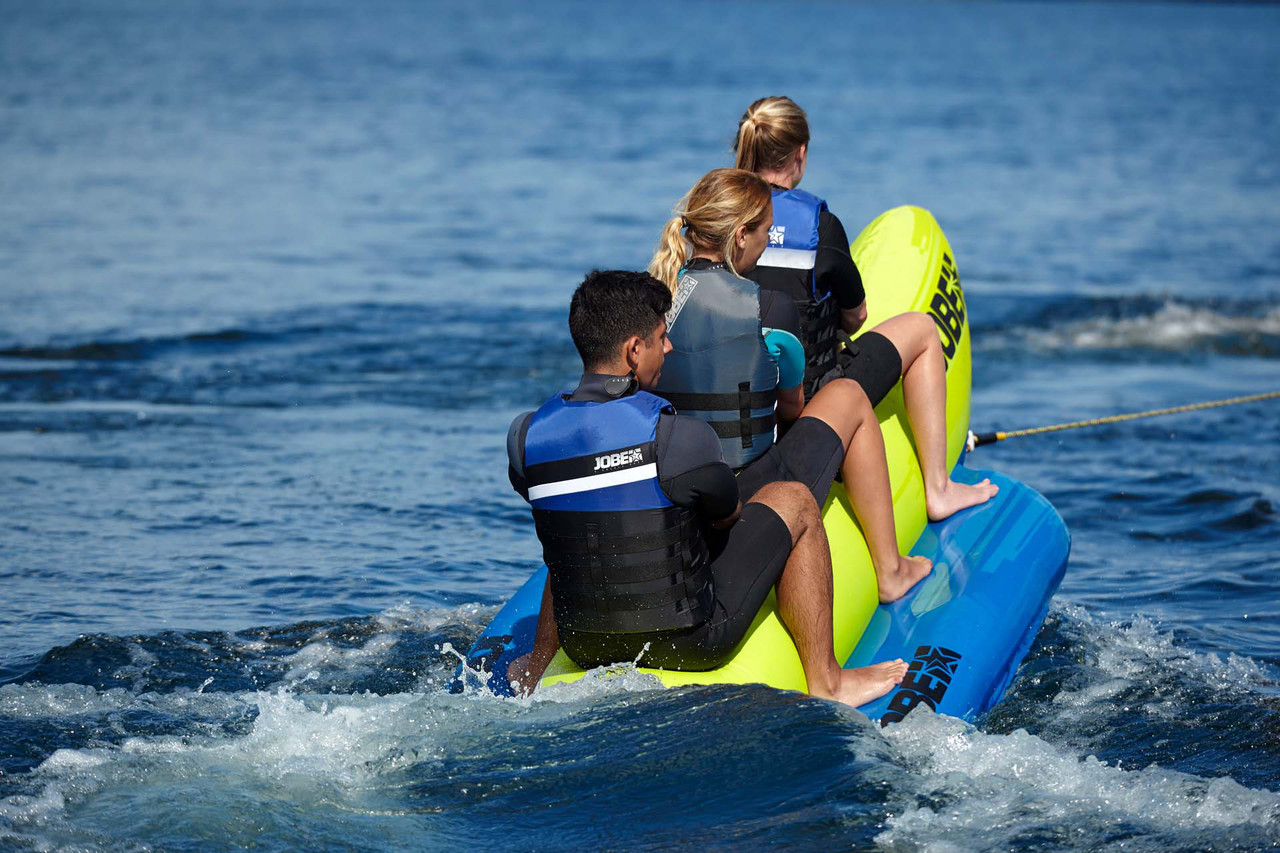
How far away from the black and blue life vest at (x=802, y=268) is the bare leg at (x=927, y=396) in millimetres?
353

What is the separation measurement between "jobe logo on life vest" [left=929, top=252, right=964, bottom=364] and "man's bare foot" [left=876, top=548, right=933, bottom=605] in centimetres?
108

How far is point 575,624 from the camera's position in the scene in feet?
13.3

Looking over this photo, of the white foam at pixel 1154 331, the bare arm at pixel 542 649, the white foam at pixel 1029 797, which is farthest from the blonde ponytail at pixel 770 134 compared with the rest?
the white foam at pixel 1154 331

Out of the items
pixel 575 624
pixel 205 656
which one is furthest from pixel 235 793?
pixel 205 656

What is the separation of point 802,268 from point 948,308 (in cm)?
130

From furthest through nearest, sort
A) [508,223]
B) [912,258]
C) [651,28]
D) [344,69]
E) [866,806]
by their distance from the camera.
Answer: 1. [651,28]
2. [344,69]
3. [508,223]
4. [912,258]
5. [866,806]

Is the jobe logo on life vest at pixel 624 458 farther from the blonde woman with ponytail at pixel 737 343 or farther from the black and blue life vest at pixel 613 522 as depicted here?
the blonde woman with ponytail at pixel 737 343

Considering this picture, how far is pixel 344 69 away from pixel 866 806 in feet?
140

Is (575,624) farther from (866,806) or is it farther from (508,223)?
(508,223)

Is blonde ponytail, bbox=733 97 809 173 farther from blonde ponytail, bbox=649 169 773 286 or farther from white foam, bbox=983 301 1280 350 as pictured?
white foam, bbox=983 301 1280 350

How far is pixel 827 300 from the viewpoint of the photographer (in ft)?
16.6

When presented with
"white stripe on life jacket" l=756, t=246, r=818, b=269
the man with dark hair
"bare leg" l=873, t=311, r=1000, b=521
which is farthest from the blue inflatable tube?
"white stripe on life jacket" l=756, t=246, r=818, b=269

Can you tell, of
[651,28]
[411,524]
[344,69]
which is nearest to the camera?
[411,524]

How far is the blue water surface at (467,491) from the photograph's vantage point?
3.83 m
